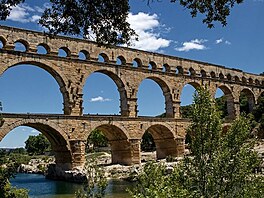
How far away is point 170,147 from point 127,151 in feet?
17.5

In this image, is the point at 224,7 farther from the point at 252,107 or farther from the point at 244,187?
the point at 252,107

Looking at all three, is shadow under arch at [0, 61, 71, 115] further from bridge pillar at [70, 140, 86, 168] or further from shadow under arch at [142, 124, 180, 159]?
shadow under arch at [142, 124, 180, 159]

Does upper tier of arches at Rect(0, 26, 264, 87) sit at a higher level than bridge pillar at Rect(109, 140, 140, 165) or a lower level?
higher

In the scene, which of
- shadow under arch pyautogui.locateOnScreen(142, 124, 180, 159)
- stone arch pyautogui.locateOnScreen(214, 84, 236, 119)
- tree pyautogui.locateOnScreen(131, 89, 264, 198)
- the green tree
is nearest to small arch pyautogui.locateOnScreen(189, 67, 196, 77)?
stone arch pyautogui.locateOnScreen(214, 84, 236, 119)

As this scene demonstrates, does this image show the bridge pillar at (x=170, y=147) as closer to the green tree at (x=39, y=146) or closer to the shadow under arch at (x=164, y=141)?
the shadow under arch at (x=164, y=141)

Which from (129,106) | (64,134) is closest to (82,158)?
(64,134)

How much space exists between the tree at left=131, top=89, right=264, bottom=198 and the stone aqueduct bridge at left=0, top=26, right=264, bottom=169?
1674 cm

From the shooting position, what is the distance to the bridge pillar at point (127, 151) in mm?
30172

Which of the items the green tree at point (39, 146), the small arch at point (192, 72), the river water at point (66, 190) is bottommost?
the river water at point (66, 190)

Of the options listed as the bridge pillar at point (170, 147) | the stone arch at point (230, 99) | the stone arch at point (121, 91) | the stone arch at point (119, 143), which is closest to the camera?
the stone arch at point (119, 143)

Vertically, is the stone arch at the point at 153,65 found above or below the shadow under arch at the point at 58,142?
above

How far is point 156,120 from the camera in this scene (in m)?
31.9

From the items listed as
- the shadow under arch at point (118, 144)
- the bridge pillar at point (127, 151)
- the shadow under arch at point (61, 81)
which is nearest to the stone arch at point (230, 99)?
the bridge pillar at point (127, 151)

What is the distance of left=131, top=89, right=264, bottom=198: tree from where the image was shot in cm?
896
